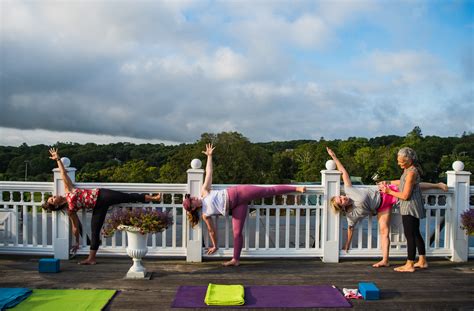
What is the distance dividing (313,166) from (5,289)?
29.4 metres

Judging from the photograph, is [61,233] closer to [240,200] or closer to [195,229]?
[195,229]

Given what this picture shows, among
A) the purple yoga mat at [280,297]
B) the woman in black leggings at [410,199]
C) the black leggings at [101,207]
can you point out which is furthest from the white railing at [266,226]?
the purple yoga mat at [280,297]

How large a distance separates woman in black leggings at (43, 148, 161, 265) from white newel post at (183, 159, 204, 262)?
0.67m

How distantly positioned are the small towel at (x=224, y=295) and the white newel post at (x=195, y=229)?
1010mm

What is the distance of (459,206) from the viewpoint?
486cm

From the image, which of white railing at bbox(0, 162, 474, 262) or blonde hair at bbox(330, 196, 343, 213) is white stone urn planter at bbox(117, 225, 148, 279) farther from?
blonde hair at bbox(330, 196, 343, 213)

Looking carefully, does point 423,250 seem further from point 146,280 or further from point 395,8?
point 395,8

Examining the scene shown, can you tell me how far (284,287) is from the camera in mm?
3758

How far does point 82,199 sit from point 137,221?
1.02 metres

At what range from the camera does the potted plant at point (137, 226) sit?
154 inches

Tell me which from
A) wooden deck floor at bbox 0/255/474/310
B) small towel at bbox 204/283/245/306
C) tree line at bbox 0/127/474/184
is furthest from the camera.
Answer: tree line at bbox 0/127/474/184

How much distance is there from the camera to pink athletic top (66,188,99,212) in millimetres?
4512

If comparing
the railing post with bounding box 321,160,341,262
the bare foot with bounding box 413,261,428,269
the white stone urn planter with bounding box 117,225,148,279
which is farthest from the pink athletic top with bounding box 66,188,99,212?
the bare foot with bounding box 413,261,428,269

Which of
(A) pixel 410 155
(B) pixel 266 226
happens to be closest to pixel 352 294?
(B) pixel 266 226
